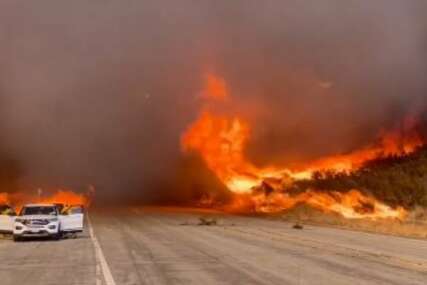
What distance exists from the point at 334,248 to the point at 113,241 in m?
9.81

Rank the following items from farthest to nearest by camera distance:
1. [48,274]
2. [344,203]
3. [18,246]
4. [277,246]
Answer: [344,203] → [18,246] → [277,246] → [48,274]

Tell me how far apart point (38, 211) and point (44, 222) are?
135 cm

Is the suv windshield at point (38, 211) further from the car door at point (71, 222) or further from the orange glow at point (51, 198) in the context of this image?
the orange glow at point (51, 198)

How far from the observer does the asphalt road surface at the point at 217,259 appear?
53.6ft

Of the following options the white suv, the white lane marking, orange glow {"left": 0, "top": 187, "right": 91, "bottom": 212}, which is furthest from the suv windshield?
orange glow {"left": 0, "top": 187, "right": 91, "bottom": 212}

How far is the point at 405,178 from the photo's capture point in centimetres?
6731

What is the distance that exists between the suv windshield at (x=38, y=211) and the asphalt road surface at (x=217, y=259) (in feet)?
5.08

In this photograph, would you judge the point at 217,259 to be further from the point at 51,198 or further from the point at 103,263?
the point at 51,198

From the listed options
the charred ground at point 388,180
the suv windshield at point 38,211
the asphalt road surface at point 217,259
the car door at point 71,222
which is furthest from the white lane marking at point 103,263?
the charred ground at point 388,180

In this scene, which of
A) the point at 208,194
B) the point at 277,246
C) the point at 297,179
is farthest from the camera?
the point at 208,194

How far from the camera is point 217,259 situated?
21.3 metres

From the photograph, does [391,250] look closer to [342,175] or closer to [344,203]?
[344,203]

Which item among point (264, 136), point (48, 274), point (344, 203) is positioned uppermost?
point (264, 136)

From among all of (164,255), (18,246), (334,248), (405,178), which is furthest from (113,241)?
(405,178)
